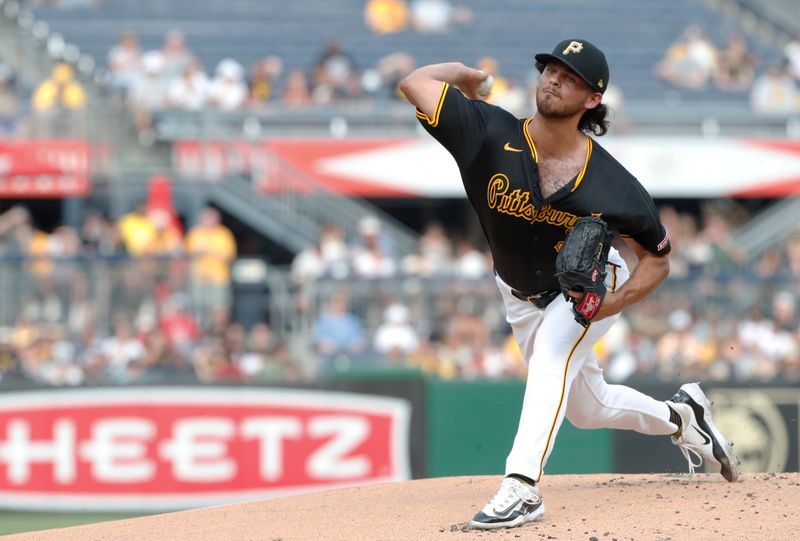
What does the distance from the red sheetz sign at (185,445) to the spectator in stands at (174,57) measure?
652 cm

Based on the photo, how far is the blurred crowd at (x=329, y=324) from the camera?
12.0 meters

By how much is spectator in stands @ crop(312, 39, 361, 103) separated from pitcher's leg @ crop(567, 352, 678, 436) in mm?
10452

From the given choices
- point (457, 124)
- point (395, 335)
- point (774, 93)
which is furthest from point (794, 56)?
point (457, 124)

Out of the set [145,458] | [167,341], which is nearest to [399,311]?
[167,341]

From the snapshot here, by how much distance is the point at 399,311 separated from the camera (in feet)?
41.2

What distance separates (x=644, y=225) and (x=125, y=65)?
38.6 feet

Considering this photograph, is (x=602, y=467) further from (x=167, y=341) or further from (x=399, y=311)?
(x=167, y=341)

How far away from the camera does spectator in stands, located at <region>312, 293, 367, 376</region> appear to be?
12.1 m

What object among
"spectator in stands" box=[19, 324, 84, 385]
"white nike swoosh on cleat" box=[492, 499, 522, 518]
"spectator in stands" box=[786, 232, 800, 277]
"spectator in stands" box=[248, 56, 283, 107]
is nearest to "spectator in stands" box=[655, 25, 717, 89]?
"spectator in stands" box=[786, 232, 800, 277]

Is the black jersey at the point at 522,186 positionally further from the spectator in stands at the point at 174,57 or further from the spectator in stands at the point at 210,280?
the spectator in stands at the point at 174,57

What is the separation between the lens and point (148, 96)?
15.8 meters

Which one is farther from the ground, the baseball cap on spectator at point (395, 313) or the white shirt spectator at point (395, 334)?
the baseball cap on spectator at point (395, 313)

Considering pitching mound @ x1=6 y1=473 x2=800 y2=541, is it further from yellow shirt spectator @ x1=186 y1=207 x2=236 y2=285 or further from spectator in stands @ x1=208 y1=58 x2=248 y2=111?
spectator in stands @ x1=208 y1=58 x2=248 y2=111

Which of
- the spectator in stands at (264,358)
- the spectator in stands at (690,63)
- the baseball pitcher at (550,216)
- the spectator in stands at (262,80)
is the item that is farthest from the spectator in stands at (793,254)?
the baseball pitcher at (550,216)
